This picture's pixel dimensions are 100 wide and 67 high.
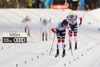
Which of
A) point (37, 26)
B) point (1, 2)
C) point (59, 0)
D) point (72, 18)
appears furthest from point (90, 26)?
point (72, 18)

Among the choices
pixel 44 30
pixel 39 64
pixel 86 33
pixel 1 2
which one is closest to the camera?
pixel 39 64

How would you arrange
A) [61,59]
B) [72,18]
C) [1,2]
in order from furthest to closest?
1. [1,2]
2. [72,18]
3. [61,59]

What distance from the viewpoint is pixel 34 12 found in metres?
41.3

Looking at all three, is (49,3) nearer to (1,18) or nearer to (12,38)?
(1,18)

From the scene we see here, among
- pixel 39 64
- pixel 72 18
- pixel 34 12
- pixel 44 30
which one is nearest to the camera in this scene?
pixel 39 64

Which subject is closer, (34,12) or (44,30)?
(44,30)

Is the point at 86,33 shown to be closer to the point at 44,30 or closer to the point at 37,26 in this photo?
the point at 37,26

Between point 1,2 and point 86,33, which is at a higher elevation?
point 1,2

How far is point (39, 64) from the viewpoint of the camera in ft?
32.3

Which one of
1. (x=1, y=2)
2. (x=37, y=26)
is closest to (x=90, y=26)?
(x=37, y=26)

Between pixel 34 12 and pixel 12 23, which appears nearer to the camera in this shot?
pixel 12 23

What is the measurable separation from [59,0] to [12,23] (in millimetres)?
19061

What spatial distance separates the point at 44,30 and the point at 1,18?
15.2 meters

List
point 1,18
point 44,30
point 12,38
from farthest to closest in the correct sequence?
point 1,18
point 44,30
point 12,38
